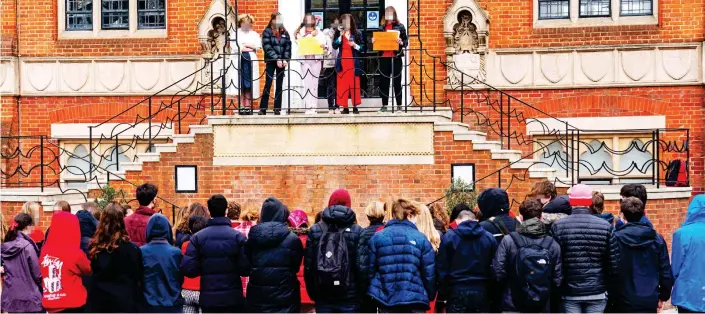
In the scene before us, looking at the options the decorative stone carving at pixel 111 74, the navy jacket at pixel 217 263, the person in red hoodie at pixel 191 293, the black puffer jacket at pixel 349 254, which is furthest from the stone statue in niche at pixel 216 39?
the black puffer jacket at pixel 349 254

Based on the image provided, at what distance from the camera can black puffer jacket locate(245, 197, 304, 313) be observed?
1196 centimetres

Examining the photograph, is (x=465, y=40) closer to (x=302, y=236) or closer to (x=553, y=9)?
(x=553, y=9)

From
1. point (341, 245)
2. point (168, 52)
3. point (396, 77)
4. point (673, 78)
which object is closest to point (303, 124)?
point (396, 77)

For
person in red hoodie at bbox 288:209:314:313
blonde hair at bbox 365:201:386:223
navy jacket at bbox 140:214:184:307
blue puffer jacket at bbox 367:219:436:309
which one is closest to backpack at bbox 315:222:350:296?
blue puffer jacket at bbox 367:219:436:309

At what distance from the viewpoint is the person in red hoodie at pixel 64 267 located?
12008mm

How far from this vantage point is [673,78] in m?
21.3

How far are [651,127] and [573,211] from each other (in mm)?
9899

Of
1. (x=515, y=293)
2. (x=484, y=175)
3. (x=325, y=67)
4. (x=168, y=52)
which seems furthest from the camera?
(x=168, y=52)

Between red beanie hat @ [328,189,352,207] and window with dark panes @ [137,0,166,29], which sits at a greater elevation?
window with dark panes @ [137,0,166,29]

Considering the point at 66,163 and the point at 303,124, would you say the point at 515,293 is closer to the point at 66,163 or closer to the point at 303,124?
the point at 303,124

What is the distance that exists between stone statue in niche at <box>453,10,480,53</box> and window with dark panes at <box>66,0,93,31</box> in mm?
6674

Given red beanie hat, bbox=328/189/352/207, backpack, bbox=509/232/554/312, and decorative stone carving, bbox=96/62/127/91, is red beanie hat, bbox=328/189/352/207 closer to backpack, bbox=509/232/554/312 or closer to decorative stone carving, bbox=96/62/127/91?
backpack, bbox=509/232/554/312

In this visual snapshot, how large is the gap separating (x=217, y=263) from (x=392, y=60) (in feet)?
26.8

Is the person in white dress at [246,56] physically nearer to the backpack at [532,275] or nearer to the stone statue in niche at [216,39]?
the stone statue in niche at [216,39]
